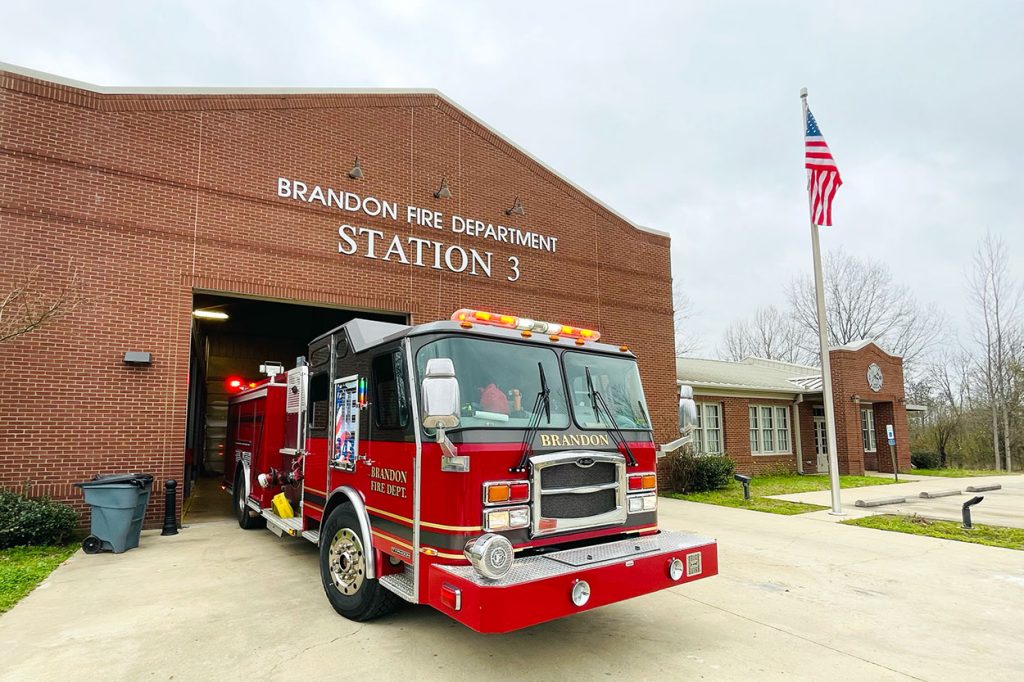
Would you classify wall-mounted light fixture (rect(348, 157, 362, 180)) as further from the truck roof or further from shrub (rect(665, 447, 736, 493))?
shrub (rect(665, 447, 736, 493))

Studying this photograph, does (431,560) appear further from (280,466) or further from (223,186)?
(223,186)

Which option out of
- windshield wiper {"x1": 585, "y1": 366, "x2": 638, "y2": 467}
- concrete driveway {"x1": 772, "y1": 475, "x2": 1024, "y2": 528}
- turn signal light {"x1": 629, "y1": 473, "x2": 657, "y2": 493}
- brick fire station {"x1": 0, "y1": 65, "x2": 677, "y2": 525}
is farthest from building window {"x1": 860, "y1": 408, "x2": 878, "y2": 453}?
windshield wiper {"x1": 585, "y1": 366, "x2": 638, "y2": 467}

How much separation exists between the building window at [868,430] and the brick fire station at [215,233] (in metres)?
12.3

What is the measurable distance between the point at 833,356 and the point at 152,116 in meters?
20.7

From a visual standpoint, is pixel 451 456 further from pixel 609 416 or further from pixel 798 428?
pixel 798 428

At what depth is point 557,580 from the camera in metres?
3.71

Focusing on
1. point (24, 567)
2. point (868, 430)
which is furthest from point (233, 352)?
point (868, 430)

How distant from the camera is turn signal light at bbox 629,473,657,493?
492 cm

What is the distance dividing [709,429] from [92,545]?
617 inches

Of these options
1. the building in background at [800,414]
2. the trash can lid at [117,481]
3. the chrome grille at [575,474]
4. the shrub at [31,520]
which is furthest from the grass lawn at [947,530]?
the shrub at [31,520]

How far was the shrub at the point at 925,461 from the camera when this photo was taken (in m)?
24.5

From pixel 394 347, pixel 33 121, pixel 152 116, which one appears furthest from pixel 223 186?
pixel 394 347

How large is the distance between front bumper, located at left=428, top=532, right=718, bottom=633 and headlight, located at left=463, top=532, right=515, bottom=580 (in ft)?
0.20

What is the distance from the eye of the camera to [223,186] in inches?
392
